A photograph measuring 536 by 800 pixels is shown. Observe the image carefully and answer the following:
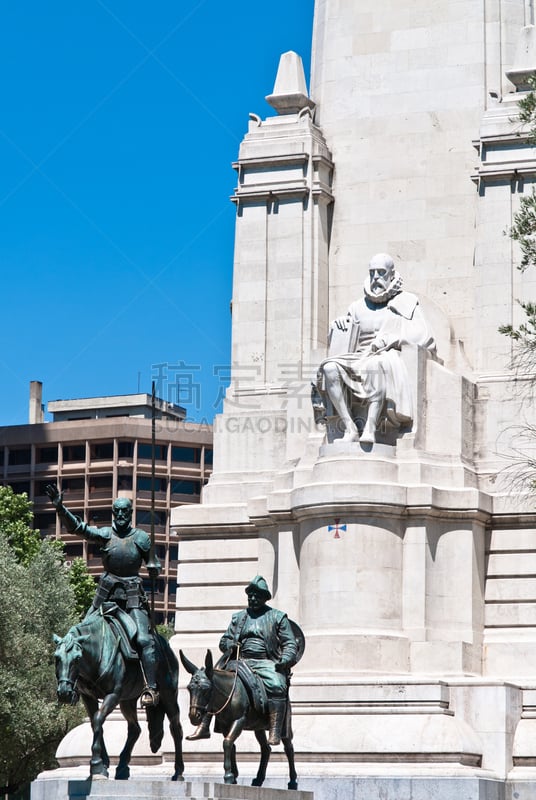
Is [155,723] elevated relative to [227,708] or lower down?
lower down

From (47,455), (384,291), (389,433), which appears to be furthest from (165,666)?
(47,455)

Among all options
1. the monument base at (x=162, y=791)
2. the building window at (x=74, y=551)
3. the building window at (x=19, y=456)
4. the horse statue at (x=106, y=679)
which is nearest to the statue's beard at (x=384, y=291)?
the horse statue at (x=106, y=679)

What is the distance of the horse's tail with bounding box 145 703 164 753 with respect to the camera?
28500 millimetres

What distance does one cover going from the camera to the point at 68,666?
26875 mm

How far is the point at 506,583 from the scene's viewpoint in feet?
124

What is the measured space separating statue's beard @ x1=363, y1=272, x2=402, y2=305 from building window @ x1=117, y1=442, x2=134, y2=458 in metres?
69.9

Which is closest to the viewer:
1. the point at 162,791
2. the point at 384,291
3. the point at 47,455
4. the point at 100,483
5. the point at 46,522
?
the point at 162,791

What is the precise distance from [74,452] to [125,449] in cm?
365

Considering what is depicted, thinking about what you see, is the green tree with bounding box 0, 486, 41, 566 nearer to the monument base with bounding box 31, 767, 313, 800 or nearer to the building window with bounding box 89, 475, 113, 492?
the monument base with bounding box 31, 767, 313, 800

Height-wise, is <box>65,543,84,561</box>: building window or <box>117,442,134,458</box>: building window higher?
<box>117,442,134,458</box>: building window

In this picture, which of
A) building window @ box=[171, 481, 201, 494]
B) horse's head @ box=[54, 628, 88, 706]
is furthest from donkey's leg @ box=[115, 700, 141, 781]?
building window @ box=[171, 481, 201, 494]

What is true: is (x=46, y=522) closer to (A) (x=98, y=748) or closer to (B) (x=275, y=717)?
(B) (x=275, y=717)

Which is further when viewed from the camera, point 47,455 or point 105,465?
point 47,455

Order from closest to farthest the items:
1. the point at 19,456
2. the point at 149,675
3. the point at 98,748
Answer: the point at 98,748 < the point at 149,675 < the point at 19,456
